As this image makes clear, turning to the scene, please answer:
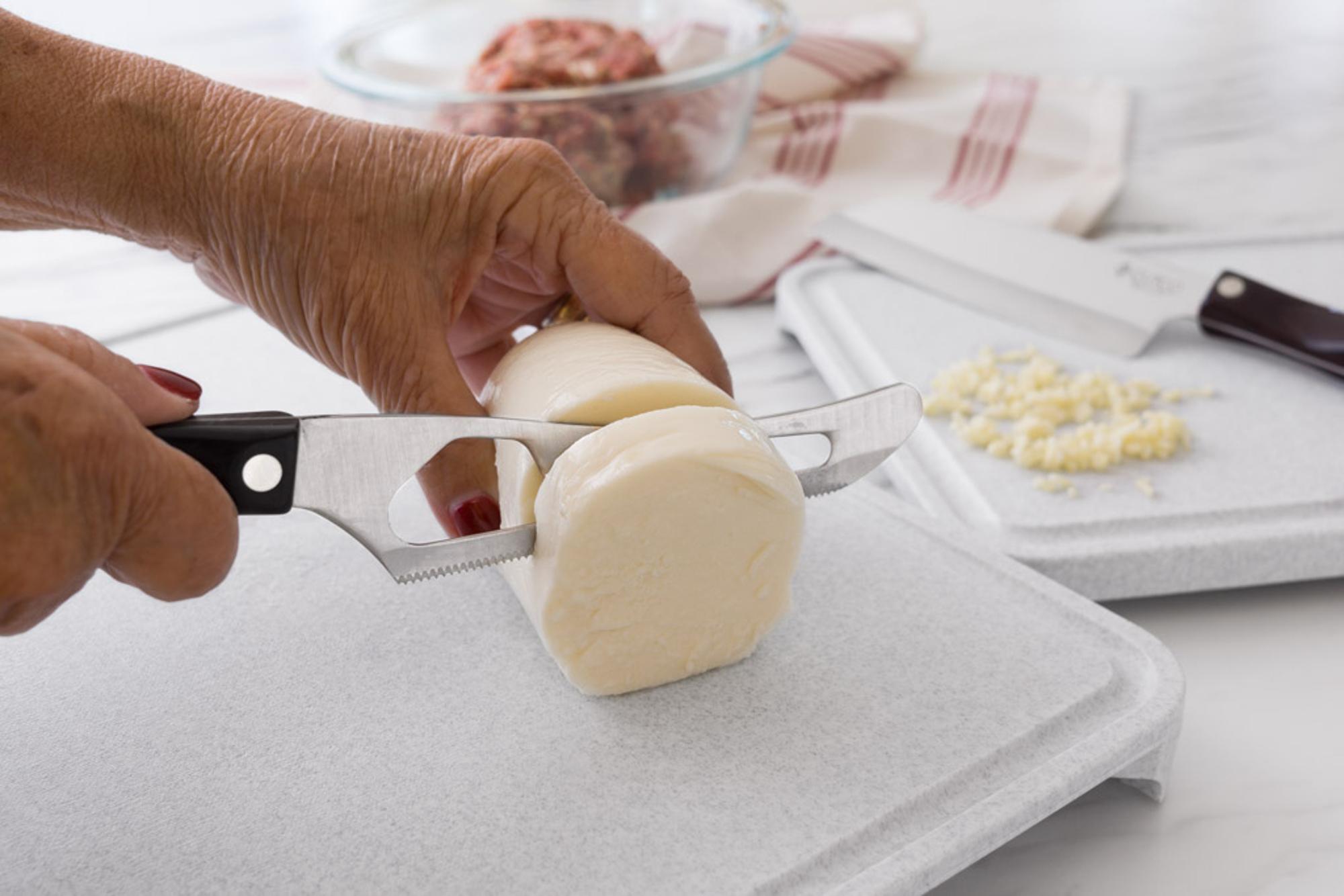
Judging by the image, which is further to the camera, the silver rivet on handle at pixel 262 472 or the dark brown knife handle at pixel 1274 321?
the dark brown knife handle at pixel 1274 321

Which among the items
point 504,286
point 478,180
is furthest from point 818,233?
point 478,180

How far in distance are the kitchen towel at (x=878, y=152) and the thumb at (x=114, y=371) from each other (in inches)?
44.2

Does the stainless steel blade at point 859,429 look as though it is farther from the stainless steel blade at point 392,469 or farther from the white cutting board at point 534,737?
the stainless steel blade at point 392,469

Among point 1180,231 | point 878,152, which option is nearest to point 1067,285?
point 1180,231

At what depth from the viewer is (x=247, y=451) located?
0.95m

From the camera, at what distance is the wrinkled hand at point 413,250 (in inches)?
45.5

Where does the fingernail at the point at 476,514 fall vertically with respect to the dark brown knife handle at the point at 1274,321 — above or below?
below

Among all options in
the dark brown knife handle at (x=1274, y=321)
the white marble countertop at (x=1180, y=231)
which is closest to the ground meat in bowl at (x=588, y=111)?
the white marble countertop at (x=1180, y=231)

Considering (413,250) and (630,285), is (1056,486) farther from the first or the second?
(413,250)

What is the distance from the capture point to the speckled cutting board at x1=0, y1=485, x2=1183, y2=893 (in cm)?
95

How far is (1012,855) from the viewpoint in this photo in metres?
1.03

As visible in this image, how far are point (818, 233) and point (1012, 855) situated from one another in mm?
1106

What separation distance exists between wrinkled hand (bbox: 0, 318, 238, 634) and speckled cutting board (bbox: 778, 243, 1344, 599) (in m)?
0.78

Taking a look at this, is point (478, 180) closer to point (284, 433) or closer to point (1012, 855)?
point (284, 433)
